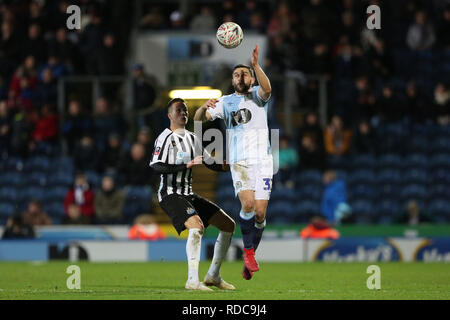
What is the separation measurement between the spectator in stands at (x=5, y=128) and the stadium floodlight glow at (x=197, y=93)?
370 cm

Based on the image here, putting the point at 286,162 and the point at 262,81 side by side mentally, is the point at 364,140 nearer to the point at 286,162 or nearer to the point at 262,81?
the point at 286,162

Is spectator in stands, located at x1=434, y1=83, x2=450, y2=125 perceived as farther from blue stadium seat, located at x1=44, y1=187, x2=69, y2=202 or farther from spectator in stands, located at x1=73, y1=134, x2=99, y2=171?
blue stadium seat, located at x1=44, y1=187, x2=69, y2=202

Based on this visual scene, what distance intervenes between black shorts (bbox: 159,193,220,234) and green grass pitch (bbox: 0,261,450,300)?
0.82 metres

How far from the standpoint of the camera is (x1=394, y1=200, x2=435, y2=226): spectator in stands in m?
20.1

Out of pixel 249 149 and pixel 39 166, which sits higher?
pixel 249 149

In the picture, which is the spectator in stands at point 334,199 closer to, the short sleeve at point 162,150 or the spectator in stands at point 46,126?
the spectator in stands at point 46,126

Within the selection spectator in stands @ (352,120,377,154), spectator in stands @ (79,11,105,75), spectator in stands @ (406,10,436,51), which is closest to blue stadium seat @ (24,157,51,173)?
spectator in stands @ (79,11,105,75)

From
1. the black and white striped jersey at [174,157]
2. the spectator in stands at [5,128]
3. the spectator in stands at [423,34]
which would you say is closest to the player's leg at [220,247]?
the black and white striped jersey at [174,157]

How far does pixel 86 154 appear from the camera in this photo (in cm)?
2141

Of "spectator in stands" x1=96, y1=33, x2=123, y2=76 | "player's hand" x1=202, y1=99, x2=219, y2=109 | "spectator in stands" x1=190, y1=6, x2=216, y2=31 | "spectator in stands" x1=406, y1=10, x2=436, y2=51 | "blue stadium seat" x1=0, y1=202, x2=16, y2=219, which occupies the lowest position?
"blue stadium seat" x1=0, y1=202, x2=16, y2=219

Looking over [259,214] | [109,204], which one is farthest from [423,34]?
[259,214]

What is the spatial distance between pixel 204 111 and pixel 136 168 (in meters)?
8.88
